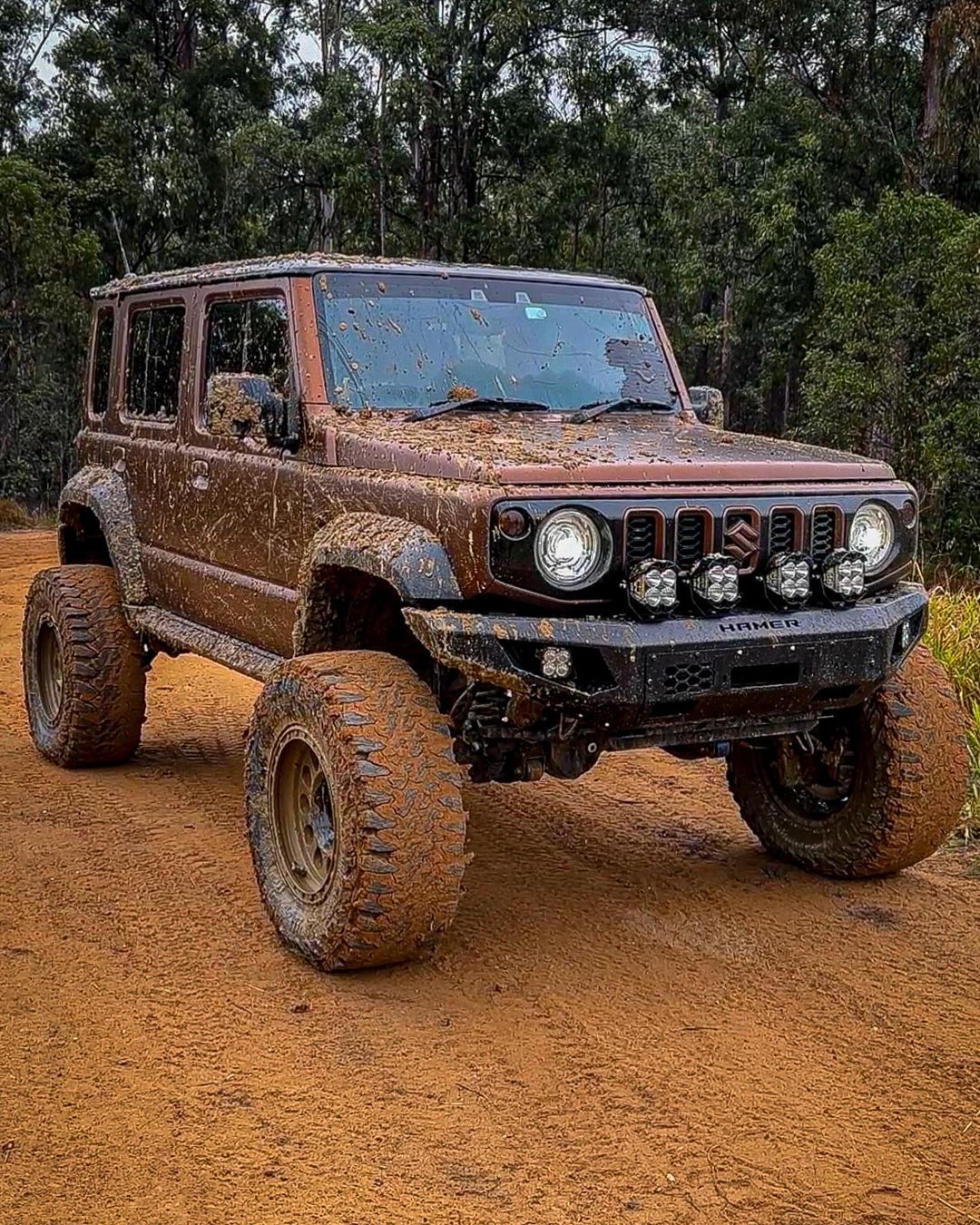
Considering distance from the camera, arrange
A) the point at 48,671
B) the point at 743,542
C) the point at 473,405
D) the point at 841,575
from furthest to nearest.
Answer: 1. the point at 48,671
2. the point at 473,405
3. the point at 841,575
4. the point at 743,542

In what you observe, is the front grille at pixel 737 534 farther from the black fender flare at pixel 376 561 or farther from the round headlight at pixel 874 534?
the black fender flare at pixel 376 561

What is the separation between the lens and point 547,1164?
294cm

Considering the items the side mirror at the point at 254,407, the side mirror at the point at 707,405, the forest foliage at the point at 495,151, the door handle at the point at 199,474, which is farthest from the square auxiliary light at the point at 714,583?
the forest foliage at the point at 495,151

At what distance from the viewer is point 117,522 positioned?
19.5ft

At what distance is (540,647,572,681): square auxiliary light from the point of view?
351 centimetres

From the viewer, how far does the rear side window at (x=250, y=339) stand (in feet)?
15.4

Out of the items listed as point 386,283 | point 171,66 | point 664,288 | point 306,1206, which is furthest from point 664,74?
point 306,1206

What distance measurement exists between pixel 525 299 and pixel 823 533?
1.62 meters

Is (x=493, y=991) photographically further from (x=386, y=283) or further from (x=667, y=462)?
(x=386, y=283)

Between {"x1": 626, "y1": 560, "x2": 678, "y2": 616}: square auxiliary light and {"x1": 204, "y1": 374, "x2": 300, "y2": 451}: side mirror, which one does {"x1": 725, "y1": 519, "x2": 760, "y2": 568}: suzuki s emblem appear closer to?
{"x1": 626, "y1": 560, "x2": 678, "y2": 616}: square auxiliary light

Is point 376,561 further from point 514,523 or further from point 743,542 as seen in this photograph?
point 743,542

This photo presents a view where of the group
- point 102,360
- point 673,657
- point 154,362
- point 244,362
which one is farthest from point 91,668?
point 673,657

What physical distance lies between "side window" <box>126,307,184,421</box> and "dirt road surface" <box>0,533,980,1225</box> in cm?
179

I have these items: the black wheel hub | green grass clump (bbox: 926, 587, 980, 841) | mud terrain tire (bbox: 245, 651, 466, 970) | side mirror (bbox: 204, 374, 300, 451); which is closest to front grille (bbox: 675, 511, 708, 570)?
mud terrain tire (bbox: 245, 651, 466, 970)
